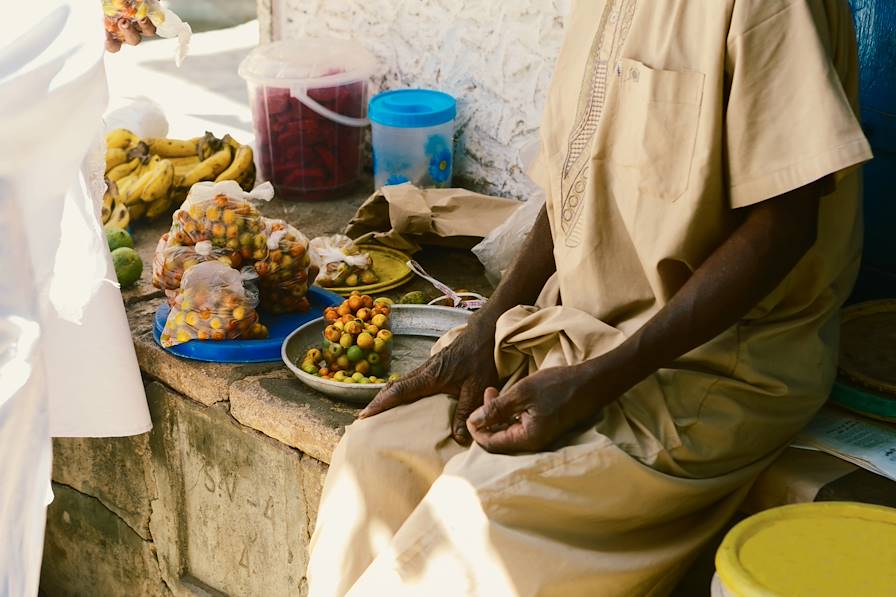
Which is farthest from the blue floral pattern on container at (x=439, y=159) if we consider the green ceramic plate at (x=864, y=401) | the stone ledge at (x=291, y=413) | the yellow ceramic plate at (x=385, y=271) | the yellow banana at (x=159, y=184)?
the green ceramic plate at (x=864, y=401)

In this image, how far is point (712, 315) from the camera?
1.92 metres

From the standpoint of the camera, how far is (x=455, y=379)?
7.59 ft

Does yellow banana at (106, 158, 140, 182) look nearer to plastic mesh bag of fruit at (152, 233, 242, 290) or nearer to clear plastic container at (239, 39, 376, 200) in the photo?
clear plastic container at (239, 39, 376, 200)

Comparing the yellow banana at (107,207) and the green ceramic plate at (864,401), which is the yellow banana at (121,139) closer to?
the yellow banana at (107,207)

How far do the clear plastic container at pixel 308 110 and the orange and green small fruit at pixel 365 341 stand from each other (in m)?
1.63

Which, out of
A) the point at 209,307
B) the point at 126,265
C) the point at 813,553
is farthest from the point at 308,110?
the point at 813,553

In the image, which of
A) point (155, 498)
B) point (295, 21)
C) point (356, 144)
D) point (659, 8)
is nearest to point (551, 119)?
point (659, 8)

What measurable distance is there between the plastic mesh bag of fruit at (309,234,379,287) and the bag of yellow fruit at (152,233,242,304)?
0.40 m

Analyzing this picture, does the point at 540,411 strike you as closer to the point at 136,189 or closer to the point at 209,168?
the point at 136,189

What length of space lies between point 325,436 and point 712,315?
3.73 ft

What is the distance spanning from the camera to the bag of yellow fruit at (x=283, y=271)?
320cm

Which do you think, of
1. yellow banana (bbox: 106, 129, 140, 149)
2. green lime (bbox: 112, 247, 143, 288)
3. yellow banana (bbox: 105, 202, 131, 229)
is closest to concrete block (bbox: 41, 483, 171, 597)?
green lime (bbox: 112, 247, 143, 288)

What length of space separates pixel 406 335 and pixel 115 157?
1718 mm

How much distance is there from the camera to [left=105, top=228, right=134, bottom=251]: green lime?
370cm
